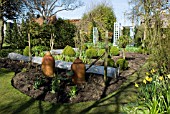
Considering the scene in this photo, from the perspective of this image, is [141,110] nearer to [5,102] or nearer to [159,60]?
[159,60]

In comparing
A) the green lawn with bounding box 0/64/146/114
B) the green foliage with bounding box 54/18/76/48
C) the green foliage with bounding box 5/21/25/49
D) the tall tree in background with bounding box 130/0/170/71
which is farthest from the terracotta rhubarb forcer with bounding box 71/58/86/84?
the green foliage with bounding box 54/18/76/48

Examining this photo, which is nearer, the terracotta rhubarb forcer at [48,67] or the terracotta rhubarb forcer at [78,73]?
the terracotta rhubarb forcer at [78,73]

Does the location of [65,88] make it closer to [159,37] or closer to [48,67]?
[48,67]

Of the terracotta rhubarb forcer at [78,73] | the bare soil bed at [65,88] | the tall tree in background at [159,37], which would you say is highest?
the tall tree in background at [159,37]

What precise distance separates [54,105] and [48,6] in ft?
67.2

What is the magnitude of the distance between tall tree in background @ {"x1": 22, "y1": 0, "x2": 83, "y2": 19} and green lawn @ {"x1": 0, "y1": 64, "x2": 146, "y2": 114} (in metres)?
18.4

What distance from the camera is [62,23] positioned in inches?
A: 762

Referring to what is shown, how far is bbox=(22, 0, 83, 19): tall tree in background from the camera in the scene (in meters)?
23.3

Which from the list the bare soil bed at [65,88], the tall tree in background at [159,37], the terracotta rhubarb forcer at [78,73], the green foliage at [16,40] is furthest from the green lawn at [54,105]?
the green foliage at [16,40]

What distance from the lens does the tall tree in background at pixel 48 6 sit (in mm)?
23312

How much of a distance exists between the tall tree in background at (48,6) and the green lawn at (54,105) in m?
18.4

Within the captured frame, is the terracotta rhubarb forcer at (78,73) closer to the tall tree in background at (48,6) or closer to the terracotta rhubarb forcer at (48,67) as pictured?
the terracotta rhubarb forcer at (48,67)

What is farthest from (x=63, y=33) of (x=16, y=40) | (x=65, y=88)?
(x=65, y=88)

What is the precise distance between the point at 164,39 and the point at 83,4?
21969 mm
